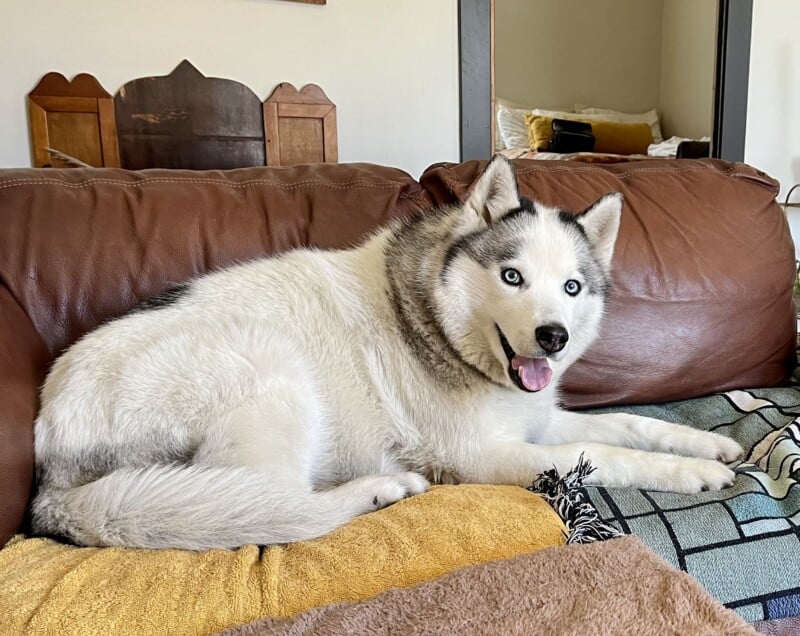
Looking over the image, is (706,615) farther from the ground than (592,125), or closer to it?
closer to it

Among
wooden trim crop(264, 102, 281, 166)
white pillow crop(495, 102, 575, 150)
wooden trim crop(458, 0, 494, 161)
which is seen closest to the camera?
wooden trim crop(264, 102, 281, 166)

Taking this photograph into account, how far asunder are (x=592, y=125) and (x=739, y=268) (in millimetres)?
1910

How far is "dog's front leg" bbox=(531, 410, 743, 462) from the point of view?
148 centimetres

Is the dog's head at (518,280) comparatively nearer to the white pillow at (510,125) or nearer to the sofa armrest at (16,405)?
the sofa armrest at (16,405)

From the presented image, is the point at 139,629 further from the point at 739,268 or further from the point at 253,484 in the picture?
the point at 739,268

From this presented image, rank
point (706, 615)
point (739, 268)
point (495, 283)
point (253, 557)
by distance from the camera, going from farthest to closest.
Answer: point (739, 268) < point (495, 283) < point (253, 557) < point (706, 615)

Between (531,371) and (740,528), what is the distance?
50cm

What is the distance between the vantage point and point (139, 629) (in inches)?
33.7

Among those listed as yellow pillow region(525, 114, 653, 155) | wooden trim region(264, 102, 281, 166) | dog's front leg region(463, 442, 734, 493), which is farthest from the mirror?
dog's front leg region(463, 442, 734, 493)

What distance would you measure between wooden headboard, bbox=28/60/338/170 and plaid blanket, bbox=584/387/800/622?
7.54ft

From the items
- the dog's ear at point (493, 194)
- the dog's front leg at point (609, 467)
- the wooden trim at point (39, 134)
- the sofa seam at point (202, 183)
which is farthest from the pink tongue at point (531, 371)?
the wooden trim at point (39, 134)

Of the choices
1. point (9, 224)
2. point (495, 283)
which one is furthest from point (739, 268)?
point (9, 224)

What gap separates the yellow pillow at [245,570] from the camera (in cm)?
88

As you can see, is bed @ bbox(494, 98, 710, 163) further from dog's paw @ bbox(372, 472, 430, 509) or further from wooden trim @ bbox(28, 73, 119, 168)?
dog's paw @ bbox(372, 472, 430, 509)
